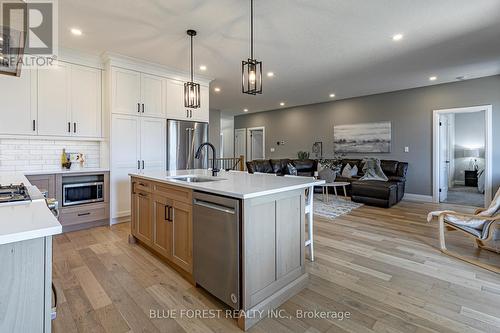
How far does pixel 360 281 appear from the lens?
2.29m

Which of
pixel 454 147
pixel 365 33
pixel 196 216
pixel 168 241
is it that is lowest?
pixel 168 241

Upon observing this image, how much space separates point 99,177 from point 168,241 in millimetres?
2316

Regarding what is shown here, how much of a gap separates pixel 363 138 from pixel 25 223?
7241mm

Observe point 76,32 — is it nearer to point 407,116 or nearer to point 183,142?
point 183,142

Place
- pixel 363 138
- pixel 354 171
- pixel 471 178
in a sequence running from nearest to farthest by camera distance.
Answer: pixel 354 171 < pixel 363 138 < pixel 471 178

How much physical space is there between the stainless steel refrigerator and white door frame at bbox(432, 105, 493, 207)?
17.1ft

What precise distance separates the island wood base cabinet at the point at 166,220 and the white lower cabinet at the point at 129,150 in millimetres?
1240

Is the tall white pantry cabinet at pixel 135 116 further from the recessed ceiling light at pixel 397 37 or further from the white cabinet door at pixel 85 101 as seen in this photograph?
the recessed ceiling light at pixel 397 37

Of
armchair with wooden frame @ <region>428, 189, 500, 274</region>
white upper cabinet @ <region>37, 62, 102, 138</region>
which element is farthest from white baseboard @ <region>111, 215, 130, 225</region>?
armchair with wooden frame @ <region>428, 189, 500, 274</region>

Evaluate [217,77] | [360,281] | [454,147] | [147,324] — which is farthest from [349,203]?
[454,147]

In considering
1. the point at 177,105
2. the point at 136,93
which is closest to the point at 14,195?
the point at 136,93

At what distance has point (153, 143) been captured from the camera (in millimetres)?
4520

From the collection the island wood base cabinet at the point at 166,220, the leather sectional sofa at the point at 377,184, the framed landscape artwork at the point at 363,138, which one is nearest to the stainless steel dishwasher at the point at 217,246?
the island wood base cabinet at the point at 166,220

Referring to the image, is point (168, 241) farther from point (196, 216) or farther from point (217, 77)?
point (217, 77)
